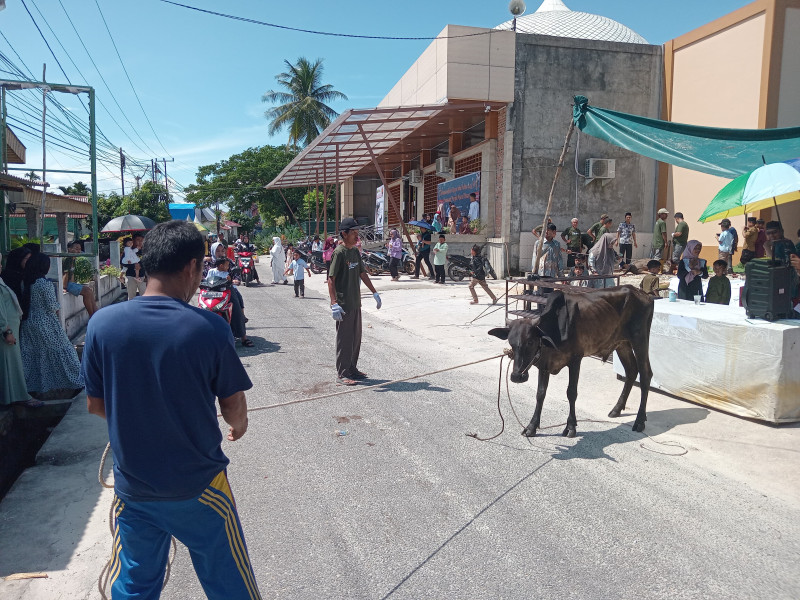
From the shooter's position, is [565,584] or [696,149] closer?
[565,584]

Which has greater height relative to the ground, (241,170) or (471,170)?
(241,170)

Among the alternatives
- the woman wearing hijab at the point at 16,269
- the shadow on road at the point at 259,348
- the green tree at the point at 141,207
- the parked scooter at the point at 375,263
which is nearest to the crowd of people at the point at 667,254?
the shadow on road at the point at 259,348

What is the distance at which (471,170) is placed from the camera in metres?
22.6

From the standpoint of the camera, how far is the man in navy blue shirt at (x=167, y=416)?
2129 mm

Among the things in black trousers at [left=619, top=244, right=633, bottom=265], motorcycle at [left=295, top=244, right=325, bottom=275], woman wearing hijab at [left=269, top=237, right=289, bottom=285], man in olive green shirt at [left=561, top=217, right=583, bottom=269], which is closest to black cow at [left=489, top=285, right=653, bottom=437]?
man in olive green shirt at [left=561, top=217, right=583, bottom=269]

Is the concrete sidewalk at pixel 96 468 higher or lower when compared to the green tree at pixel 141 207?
lower

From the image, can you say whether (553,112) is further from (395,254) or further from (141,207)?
(141,207)

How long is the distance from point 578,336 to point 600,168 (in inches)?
612

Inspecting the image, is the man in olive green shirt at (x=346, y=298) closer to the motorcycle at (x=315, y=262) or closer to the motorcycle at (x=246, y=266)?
the motorcycle at (x=246, y=266)

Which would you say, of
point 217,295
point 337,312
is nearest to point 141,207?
point 217,295

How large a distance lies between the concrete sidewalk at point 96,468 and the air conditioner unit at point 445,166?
15.8 meters

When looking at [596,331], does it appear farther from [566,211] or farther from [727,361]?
[566,211]

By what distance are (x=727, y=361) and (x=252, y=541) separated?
16.4ft

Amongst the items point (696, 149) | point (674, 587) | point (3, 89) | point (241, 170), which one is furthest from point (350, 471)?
point (241, 170)
